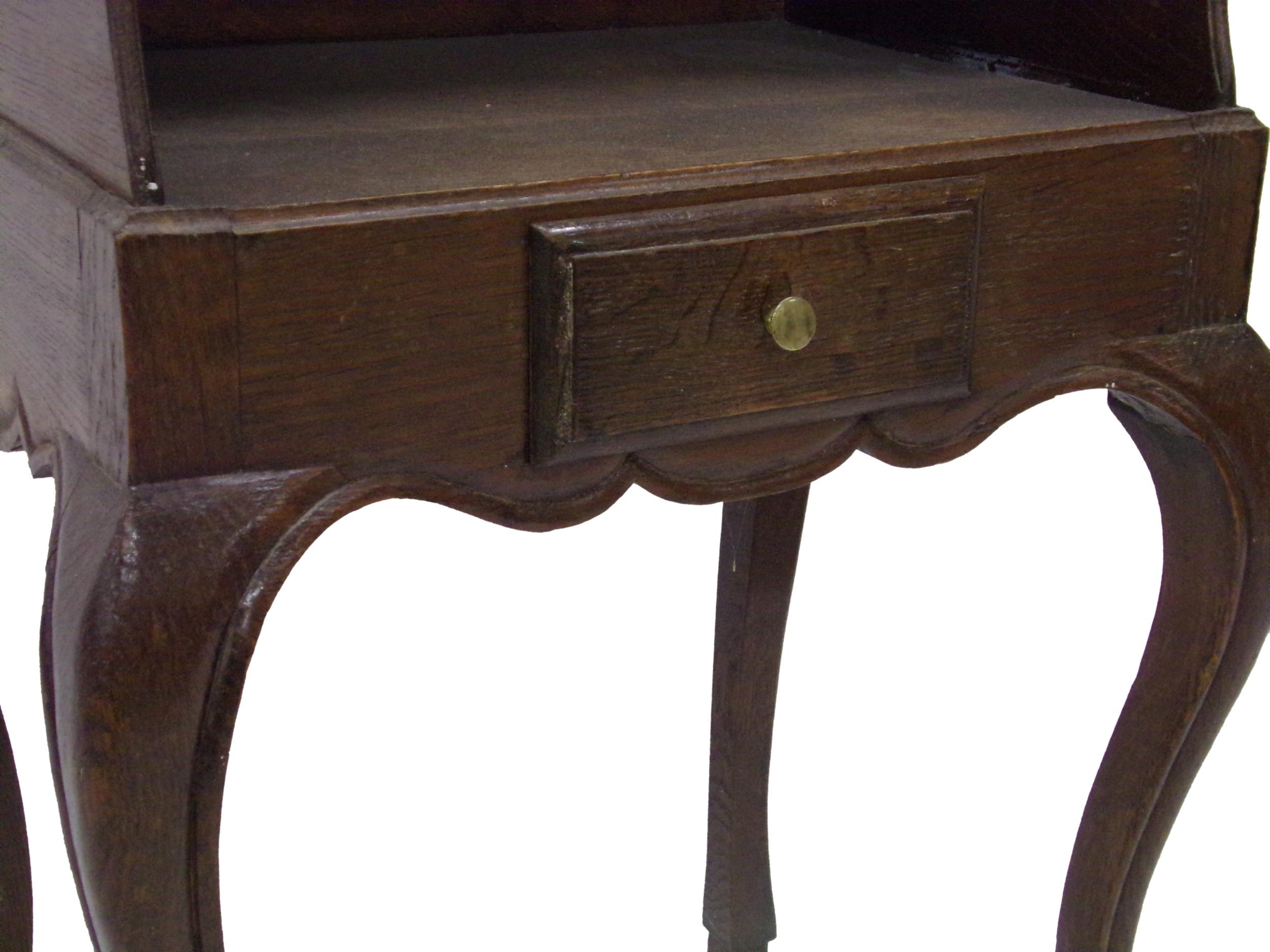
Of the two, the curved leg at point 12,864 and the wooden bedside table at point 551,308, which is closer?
the wooden bedside table at point 551,308

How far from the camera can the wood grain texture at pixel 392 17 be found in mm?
1477

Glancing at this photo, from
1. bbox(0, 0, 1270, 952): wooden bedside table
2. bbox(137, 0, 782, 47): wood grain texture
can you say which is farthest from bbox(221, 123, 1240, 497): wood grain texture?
bbox(137, 0, 782, 47): wood grain texture

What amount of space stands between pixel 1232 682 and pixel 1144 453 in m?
0.17

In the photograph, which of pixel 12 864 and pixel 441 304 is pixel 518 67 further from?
pixel 12 864

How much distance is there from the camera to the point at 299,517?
1.04 m

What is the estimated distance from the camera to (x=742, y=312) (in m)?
1.13

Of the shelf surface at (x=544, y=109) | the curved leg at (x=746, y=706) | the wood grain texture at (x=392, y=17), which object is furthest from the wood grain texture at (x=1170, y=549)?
the wood grain texture at (x=392, y=17)

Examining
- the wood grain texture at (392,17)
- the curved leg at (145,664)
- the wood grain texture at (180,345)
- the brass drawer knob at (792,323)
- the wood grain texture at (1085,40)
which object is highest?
the wood grain texture at (392,17)

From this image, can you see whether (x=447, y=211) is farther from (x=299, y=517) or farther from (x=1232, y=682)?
(x=1232, y=682)

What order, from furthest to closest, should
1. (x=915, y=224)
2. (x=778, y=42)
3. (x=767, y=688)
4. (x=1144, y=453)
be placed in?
(x=767, y=688)
(x=778, y=42)
(x=1144, y=453)
(x=915, y=224)

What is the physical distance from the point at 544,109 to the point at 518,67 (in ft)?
0.55

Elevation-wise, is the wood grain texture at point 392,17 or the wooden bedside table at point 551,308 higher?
the wood grain texture at point 392,17

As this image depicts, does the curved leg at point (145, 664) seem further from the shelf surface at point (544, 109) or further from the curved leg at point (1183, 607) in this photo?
the curved leg at point (1183, 607)

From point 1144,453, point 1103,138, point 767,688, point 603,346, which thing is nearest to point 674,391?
point 603,346
